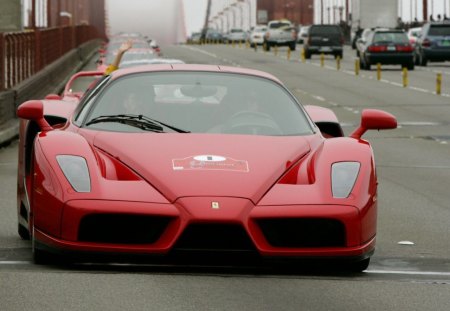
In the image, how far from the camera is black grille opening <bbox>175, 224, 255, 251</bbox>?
6.99m

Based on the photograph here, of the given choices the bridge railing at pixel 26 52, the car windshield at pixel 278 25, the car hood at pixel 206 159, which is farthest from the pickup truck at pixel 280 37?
the car hood at pixel 206 159

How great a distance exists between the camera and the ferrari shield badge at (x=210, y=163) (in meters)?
7.35

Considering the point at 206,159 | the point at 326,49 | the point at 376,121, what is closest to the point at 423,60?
the point at 326,49

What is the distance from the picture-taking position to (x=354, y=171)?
24.7 ft

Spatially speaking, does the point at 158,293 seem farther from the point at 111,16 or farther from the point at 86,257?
the point at 111,16

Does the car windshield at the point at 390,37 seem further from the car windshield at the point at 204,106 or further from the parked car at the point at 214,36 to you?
the parked car at the point at 214,36

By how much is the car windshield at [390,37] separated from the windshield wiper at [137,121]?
149 ft

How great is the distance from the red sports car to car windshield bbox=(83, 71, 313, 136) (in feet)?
0.06

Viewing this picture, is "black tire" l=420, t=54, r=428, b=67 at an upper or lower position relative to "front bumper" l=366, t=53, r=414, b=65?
lower

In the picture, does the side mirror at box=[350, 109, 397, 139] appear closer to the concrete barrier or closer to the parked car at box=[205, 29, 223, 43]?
the concrete barrier

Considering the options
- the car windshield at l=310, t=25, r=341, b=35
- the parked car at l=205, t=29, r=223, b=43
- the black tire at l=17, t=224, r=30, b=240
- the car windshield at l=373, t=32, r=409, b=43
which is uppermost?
the black tire at l=17, t=224, r=30, b=240

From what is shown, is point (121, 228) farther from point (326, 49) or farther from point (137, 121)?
point (326, 49)

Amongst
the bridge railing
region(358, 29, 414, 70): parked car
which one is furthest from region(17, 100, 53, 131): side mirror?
region(358, 29, 414, 70): parked car

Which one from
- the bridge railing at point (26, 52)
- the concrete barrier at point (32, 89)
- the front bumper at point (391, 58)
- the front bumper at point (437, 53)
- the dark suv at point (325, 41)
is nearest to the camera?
the concrete barrier at point (32, 89)
